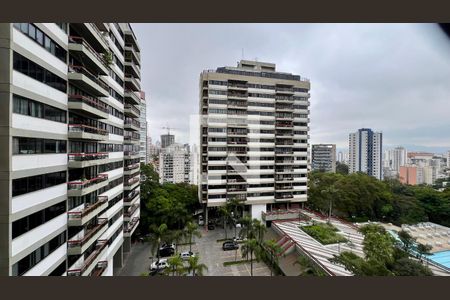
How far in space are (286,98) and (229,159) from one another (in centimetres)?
797

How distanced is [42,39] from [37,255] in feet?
18.3

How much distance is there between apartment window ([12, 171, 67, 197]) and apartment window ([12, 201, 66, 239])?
2.05 feet

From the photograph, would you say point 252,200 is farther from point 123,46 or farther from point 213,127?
point 123,46

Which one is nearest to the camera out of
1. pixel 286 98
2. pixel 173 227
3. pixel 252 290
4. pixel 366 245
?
pixel 252 290

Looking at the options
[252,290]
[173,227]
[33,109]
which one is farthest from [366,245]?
[173,227]

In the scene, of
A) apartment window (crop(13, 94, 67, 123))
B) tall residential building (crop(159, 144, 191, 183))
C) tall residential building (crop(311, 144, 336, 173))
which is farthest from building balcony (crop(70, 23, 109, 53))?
tall residential building (crop(311, 144, 336, 173))

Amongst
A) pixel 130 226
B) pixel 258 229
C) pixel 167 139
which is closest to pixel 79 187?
pixel 130 226

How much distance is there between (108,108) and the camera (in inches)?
386

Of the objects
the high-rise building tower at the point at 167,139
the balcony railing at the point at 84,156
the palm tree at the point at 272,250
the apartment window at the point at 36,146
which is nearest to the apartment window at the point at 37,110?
the apartment window at the point at 36,146

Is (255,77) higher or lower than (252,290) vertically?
higher

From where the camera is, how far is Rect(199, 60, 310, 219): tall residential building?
18.3 metres

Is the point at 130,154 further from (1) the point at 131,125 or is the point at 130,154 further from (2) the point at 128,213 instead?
(2) the point at 128,213

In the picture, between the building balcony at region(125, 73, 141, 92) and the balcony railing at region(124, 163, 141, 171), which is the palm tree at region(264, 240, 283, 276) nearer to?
the balcony railing at region(124, 163, 141, 171)

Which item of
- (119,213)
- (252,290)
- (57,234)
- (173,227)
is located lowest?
(173,227)
